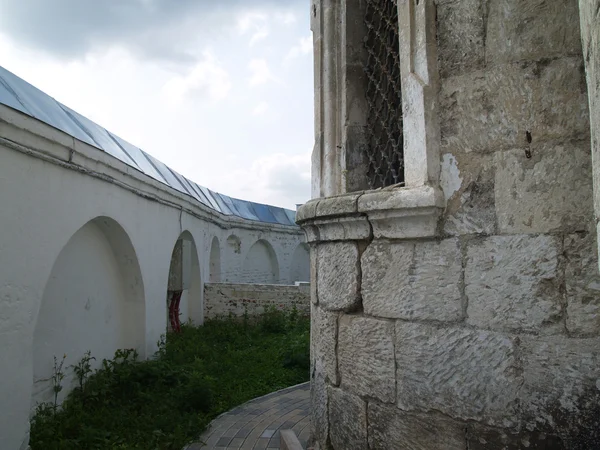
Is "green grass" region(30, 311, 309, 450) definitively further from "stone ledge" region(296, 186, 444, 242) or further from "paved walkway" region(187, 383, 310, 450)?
"stone ledge" region(296, 186, 444, 242)

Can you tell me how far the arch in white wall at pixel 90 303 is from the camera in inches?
185

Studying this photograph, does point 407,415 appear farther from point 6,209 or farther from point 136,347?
point 136,347

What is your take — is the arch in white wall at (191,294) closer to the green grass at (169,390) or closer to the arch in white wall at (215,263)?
the green grass at (169,390)

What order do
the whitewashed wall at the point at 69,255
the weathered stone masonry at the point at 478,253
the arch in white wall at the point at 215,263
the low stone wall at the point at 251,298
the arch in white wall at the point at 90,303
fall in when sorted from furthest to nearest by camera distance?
the arch in white wall at the point at 215,263 < the low stone wall at the point at 251,298 < the arch in white wall at the point at 90,303 < the whitewashed wall at the point at 69,255 < the weathered stone masonry at the point at 478,253

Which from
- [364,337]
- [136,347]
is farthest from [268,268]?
[364,337]

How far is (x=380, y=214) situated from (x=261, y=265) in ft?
45.1

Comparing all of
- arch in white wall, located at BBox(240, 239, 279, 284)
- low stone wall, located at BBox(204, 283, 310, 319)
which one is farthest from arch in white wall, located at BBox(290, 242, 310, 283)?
low stone wall, located at BBox(204, 283, 310, 319)

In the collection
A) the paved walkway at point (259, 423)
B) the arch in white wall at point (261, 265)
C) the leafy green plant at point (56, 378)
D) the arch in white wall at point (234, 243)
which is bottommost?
the paved walkway at point (259, 423)

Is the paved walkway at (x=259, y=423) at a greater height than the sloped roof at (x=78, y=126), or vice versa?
the sloped roof at (x=78, y=126)

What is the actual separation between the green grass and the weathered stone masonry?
2.64 m

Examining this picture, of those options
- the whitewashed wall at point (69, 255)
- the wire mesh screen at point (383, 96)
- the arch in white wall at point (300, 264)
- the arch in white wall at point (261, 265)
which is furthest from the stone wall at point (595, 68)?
the arch in white wall at point (300, 264)

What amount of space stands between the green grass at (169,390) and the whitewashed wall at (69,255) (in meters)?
0.34

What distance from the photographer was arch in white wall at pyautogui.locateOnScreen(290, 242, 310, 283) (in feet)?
59.1

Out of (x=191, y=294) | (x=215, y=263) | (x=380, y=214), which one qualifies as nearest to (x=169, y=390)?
(x=380, y=214)
